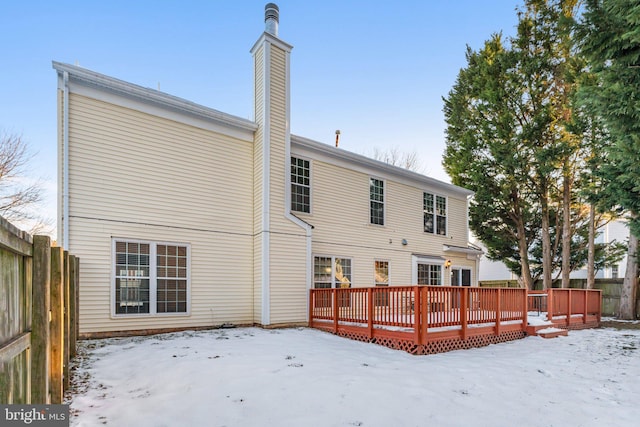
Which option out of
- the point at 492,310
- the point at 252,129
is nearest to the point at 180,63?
the point at 252,129

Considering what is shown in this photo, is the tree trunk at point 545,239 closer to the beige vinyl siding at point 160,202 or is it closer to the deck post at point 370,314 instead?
the deck post at point 370,314

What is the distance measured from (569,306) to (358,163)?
7626mm

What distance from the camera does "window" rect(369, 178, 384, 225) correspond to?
40.9 feet

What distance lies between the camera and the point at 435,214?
1441cm

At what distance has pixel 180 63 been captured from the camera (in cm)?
1352

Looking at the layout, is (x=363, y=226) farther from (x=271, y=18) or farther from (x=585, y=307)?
(x=585, y=307)

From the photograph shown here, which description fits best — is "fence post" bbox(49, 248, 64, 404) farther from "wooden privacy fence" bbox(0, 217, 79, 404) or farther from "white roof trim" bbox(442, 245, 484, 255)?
"white roof trim" bbox(442, 245, 484, 255)

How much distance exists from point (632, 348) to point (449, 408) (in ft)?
22.4

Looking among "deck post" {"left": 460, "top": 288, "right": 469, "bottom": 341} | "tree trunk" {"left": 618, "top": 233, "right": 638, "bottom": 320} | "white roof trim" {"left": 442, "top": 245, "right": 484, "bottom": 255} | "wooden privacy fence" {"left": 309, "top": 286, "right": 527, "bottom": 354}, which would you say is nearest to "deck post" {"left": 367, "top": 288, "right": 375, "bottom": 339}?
"wooden privacy fence" {"left": 309, "top": 286, "right": 527, "bottom": 354}

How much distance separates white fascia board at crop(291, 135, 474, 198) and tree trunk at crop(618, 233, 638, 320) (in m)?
6.94

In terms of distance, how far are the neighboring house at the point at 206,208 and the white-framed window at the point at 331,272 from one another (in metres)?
0.04

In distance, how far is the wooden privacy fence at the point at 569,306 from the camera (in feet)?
35.2

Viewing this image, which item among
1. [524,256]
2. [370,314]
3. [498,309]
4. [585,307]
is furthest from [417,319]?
[524,256]

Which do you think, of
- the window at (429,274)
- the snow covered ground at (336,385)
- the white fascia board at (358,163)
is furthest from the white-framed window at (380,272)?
the snow covered ground at (336,385)
